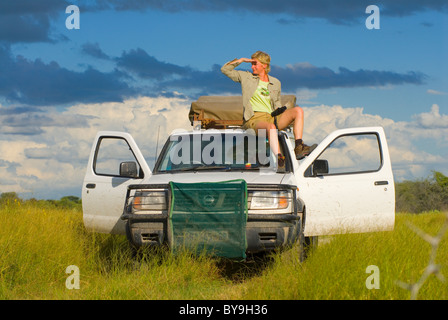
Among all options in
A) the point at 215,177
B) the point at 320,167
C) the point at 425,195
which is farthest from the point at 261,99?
the point at 425,195

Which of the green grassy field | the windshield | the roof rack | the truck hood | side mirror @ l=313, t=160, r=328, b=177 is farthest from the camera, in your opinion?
the roof rack

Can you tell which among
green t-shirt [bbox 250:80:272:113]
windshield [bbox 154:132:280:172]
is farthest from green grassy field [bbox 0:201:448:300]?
green t-shirt [bbox 250:80:272:113]

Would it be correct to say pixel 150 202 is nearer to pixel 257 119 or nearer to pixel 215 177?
pixel 215 177

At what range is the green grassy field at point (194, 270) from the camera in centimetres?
571

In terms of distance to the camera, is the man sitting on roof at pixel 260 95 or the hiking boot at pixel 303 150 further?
the man sitting on roof at pixel 260 95

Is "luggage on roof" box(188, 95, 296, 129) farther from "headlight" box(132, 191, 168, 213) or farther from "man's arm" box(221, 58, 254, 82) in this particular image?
"headlight" box(132, 191, 168, 213)

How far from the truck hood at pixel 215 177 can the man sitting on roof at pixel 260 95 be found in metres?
1.34

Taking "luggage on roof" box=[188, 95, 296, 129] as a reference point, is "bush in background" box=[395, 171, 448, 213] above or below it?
below

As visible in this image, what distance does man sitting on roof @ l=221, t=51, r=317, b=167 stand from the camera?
8.68m

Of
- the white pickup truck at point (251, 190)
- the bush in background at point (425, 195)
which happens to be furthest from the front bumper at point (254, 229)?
the bush in background at point (425, 195)

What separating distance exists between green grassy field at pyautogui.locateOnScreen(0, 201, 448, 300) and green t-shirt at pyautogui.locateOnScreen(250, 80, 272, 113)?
2.18 m

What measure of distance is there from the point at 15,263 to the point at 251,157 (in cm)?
350

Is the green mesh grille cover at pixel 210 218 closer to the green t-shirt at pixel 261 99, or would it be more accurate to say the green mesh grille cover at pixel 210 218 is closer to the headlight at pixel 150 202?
the headlight at pixel 150 202

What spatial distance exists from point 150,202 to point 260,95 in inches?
108
